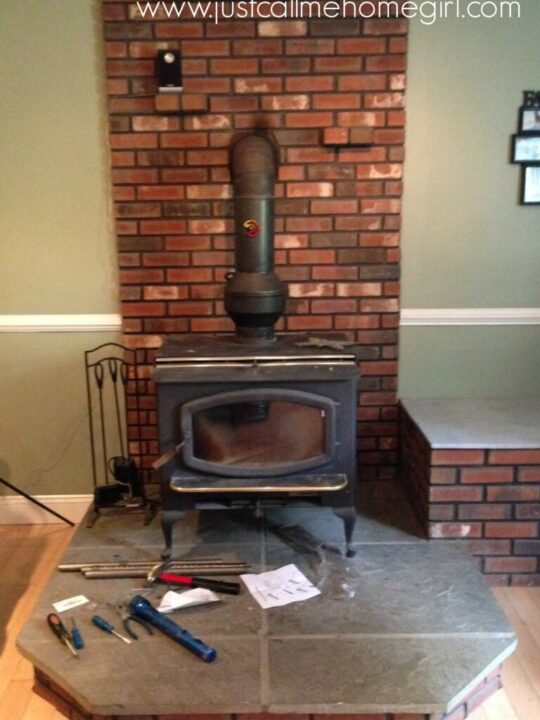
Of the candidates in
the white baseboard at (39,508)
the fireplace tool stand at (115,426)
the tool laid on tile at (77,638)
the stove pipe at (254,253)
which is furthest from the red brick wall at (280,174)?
the tool laid on tile at (77,638)

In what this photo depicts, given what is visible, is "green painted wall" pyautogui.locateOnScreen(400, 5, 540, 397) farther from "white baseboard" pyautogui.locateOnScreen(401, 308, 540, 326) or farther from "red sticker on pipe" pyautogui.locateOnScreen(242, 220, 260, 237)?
"red sticker on pipe" pyautogui.locateOnScreen(242, 220, 260, 237)

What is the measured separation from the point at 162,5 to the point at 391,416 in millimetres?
1796

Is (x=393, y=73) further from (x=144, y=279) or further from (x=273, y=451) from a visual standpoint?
(x=273, y=451)

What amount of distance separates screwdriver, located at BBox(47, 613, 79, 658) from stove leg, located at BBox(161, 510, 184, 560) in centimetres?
40

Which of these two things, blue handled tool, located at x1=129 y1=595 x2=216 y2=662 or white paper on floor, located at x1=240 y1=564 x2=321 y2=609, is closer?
blue handled tool, located at x1=129 y1=595 x2=216 y2=662

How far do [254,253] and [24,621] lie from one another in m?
1.43

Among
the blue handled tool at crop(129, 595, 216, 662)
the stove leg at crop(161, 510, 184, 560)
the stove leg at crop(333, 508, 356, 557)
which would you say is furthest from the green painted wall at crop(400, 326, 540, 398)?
the blue handled tool at crop(129, 595, 216, 662)

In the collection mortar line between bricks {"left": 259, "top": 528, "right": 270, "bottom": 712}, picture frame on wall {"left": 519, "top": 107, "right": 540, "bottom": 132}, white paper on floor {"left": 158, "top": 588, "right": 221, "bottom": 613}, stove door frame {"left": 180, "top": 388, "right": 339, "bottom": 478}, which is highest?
picture frame on wall {"left": 519, "top": 107, "right": 540, "bottom": 132}

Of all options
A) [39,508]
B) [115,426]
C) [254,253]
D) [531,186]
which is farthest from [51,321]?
[531,186]

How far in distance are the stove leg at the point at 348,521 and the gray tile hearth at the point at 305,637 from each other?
0.03m

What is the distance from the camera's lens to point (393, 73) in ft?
7.89

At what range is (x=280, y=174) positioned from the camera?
8.13 feet

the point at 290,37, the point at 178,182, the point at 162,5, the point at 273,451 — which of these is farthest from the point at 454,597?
the point at 162,5

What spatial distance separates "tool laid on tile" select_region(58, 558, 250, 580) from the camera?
6.68 ft
